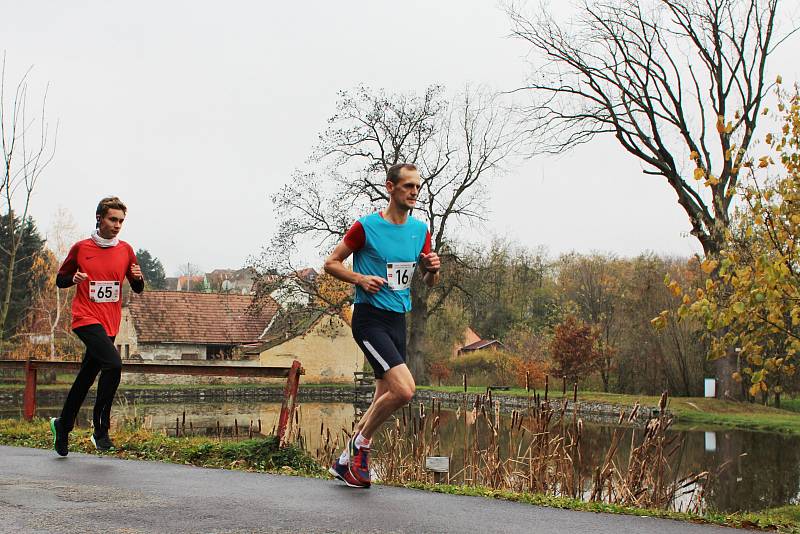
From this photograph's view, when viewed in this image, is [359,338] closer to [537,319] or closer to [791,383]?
[791,383]

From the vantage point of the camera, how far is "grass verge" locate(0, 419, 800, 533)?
5.83 meters

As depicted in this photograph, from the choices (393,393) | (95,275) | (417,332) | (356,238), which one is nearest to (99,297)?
(95,275)

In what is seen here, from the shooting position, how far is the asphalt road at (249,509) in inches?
192

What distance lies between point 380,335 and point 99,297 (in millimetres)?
3031

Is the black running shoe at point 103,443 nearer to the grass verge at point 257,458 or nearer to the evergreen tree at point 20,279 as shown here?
the grass verge at point 257,458

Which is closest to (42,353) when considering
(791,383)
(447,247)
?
(447,247)

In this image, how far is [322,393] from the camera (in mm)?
49625

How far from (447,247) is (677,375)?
14.7 meters

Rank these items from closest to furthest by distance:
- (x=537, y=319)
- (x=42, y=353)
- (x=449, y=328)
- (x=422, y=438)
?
(x=422, y=438) → (x=42, y=353) → (x=449, y=328) → (x=537, y=319)

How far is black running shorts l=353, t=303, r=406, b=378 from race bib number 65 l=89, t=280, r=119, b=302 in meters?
2.73

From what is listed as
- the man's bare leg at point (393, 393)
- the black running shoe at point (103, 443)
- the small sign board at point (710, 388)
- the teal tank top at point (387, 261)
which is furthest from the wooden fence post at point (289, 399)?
the small sign board at point (710, 388)

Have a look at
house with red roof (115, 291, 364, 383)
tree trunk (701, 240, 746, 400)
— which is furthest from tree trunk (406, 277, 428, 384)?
tree trunk (701, 240, 746, 400)

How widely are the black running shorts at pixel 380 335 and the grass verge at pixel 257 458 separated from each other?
110cm

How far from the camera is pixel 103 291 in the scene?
8016mm
